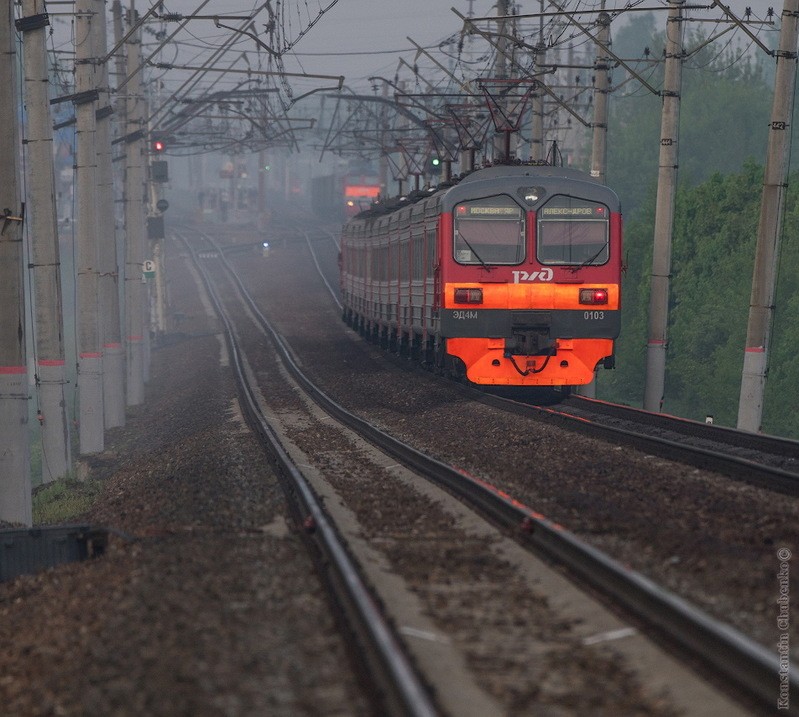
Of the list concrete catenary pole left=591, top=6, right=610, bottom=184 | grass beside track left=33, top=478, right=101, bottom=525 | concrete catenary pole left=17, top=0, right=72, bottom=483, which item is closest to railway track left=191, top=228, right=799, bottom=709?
grass beside track left=33, top=478, right=101, bottom=525

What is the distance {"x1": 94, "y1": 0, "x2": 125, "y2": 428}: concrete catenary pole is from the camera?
25.0 metres

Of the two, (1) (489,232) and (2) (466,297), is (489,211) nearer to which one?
(1) (489,232)

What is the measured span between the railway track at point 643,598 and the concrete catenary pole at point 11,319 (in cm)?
521

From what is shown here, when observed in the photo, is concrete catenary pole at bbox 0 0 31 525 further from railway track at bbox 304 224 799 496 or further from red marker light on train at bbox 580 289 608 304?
red marker light on train at bbox 580 289 608 304

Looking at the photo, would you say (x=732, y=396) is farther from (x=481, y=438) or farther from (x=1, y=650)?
(x=1, y=650)

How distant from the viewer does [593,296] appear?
18.9 m

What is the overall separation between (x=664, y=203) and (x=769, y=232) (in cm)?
354

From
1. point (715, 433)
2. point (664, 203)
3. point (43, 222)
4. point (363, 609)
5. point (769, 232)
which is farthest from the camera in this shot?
point (664, 203)

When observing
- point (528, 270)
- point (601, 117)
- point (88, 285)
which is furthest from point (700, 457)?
point (601, 117)

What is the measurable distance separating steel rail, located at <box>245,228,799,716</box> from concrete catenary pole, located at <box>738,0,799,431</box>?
8.96 m

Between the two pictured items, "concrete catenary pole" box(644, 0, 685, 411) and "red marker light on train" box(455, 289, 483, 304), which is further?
"concrete catenary pole" box(644, 0, 685, 411)

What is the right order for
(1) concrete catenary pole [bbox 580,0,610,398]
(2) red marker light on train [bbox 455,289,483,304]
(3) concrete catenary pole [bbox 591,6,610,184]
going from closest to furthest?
(2) red marker light on train [bbox 455,289,483,304]
(1) concrete catenary pole [bbox 580,0,610,398]
(3) concrete catenary pole [bbox 591,6,610,184]

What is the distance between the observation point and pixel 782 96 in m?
18.2

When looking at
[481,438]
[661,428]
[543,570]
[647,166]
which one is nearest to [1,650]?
[543,570]
